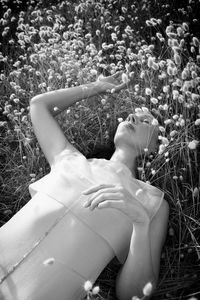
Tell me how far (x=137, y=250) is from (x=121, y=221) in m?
0.20

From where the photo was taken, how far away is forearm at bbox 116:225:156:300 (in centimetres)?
165

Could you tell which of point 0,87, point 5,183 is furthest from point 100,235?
point 0,87

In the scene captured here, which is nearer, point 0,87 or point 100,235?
point 100,235

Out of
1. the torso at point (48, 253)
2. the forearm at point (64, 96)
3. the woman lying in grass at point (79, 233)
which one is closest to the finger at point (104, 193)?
the woman lying in grass at point (79, 233)

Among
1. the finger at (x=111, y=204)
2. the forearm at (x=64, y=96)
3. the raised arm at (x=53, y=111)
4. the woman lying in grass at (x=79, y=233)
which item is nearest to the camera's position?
the finger at (x=111, y=204)

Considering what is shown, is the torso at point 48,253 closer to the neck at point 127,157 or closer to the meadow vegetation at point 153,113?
the meadow vegetation at point 153,113

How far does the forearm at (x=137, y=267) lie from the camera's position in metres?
1.65

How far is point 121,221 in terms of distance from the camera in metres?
1.84

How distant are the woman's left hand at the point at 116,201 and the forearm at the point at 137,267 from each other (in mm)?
79

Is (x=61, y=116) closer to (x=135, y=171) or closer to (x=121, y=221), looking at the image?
(x=135, y=171)

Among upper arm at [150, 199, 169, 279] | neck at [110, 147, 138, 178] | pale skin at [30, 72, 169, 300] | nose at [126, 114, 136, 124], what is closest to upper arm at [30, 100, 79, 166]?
pale skin at [30, 72, 169, 300]

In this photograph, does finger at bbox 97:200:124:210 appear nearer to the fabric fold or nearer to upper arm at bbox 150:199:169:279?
the fabric fold

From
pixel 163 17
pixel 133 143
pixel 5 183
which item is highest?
pixel 163 17

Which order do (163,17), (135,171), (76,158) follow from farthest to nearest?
1. (163,17)
2. (135,171)
3. (76,158)
